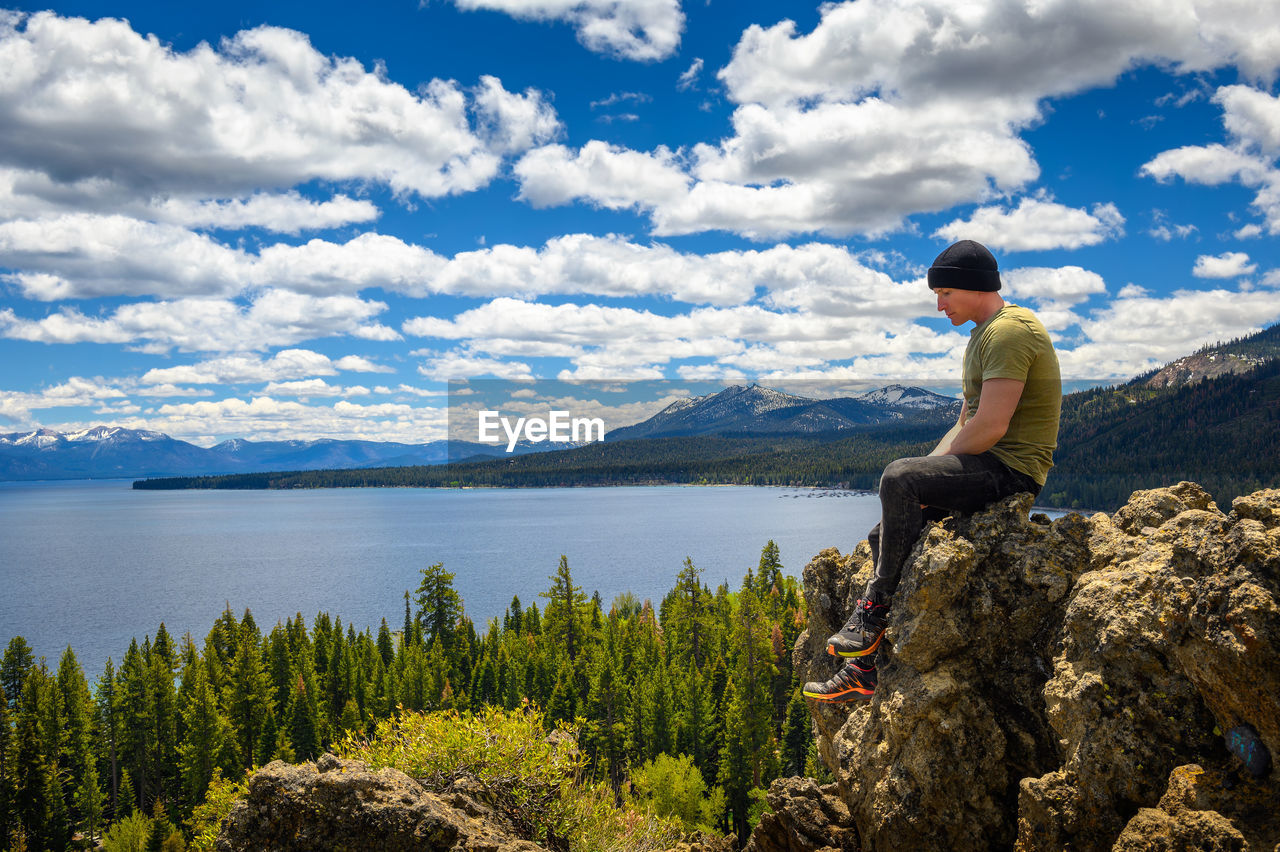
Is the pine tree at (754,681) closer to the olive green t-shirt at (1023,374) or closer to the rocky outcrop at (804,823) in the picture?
the rocky outcrop at (804,823)

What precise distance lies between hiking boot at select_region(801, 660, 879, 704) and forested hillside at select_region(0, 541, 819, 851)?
109 feet

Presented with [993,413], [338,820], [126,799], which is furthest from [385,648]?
[993,413]

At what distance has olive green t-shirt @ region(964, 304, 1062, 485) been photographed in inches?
291

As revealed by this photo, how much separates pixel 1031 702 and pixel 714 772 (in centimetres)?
5001

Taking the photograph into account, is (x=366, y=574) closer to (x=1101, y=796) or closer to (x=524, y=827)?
(x=524, y=827)

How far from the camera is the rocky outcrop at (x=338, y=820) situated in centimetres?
915

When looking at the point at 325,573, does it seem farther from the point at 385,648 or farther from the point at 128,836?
the point at 128,836

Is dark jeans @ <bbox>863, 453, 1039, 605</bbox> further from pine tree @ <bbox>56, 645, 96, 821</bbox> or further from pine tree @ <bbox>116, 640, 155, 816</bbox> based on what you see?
pine tree @ <bbox>116, 640, 155, 816</bbox>

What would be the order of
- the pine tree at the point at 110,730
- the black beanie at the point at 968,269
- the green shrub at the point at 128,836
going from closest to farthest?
the black beanie at the point at 968,269, the green shrub at the point at 128,836, the pine tree at the point at 110,730

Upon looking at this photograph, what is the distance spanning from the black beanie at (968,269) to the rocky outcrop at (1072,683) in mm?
2300

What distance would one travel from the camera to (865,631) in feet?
27.8

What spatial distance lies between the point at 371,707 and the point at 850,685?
199 ft

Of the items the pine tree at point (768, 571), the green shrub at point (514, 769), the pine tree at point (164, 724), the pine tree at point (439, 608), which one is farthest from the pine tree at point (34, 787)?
the pine tree at point (768, 571)

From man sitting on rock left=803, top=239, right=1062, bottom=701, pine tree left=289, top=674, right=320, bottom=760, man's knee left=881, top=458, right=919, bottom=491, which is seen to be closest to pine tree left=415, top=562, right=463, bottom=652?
pine tree left=289, top=674, right=320, bottom=760
